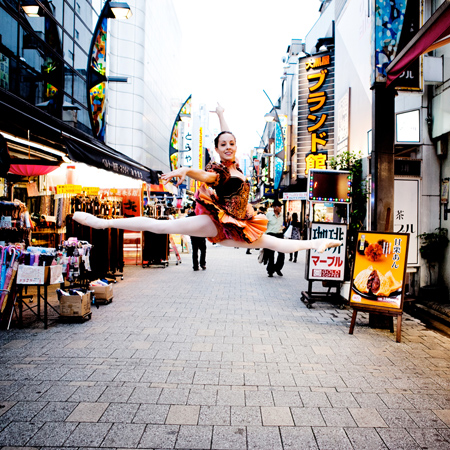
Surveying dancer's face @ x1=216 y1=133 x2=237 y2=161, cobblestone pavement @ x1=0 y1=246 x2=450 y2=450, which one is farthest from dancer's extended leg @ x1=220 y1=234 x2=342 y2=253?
cobblestone pavement @ x1=0 y1=246 x2=450 y2=450

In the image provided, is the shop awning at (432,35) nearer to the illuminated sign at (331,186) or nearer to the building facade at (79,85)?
the illuminated sign at (331,186)

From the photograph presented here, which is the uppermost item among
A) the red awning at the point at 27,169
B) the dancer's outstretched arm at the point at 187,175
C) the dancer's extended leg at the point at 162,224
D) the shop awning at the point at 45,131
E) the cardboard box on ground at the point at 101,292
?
the shop awning at the point at 45,131

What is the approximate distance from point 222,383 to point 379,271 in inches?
124

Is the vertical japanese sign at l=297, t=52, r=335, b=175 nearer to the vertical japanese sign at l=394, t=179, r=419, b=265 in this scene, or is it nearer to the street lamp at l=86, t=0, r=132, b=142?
the vertical japanese sign at l=394, t=179, r=419, b=265

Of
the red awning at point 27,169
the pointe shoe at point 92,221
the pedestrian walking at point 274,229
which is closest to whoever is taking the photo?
the pointe shoe at point 92,221

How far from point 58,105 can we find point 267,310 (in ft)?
32.9

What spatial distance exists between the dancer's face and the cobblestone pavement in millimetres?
2247

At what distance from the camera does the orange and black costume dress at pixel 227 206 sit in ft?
10.8

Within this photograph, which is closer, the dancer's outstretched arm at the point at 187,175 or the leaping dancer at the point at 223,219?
the dancer's outstretched arm at the point at 187,175

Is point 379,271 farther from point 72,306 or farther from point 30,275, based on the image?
point 30,275

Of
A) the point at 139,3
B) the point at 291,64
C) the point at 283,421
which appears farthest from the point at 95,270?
the point at 139,3

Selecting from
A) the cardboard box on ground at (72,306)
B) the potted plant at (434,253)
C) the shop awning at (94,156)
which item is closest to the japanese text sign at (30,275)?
the cardboard box on ground at (72,306)

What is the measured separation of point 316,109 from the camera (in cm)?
1784

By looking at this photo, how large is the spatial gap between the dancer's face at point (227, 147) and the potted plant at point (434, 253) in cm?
573
